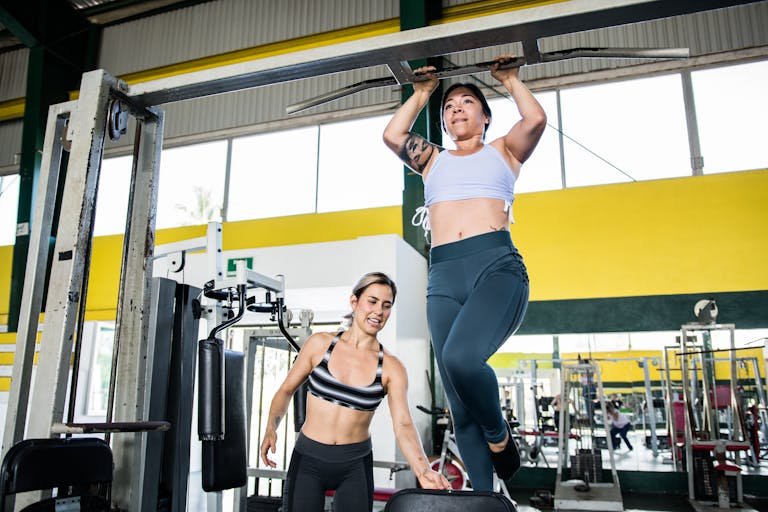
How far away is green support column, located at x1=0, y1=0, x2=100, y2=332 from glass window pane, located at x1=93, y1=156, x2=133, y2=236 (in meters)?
0.99

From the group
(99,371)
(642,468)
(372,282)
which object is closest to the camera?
(372,282)

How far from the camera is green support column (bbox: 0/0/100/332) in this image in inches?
314

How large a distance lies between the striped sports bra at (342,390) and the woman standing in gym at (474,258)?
0.60m

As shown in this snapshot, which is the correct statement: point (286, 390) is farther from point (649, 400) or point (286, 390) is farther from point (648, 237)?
point (649, 400)

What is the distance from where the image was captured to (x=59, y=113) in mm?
2318

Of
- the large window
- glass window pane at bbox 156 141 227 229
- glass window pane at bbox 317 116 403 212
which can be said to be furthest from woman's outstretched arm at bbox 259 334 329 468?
glass window pane at bbox 156 141 227 229

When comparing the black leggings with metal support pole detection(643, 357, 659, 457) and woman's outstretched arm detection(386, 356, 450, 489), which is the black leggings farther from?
metal support pole detection(643, 357, 659, 457)

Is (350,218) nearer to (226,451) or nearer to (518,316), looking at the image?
(226,451)

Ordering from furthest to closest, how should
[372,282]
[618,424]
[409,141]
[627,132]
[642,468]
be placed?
[618,424], [627,132], [642,468], [372,282], [409,141]

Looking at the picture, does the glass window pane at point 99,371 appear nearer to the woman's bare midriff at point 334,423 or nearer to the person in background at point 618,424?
the woman's bare midriff at point 334,423

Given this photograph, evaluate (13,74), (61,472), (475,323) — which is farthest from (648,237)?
(13,74)

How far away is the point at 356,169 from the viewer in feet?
26.3

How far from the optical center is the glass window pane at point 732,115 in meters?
6.59

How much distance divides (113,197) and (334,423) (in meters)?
8.35
